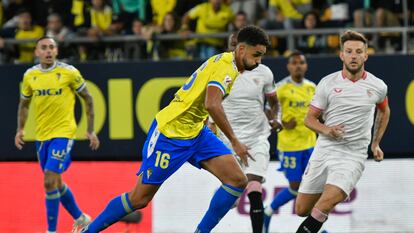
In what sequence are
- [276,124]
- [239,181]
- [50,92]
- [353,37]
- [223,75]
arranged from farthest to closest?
[50,92], [276,124], [353,37], [239,181], [223,75]

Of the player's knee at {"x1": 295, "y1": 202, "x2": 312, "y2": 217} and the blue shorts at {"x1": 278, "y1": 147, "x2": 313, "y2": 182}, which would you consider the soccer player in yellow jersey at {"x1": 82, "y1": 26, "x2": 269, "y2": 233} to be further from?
the blue shorts at {"x1": 278, "y1": 147, "x2": 313, "y2": 182}

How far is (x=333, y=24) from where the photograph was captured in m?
15.1

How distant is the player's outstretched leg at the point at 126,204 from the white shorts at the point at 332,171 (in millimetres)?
1560

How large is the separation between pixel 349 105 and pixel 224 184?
142cm

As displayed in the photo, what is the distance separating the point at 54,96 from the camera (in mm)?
11836

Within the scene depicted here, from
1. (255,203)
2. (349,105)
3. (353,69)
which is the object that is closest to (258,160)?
(255,203)

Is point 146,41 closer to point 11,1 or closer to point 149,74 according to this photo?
point 149,74

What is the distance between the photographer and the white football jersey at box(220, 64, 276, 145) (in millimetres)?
11117

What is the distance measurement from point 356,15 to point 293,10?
1175 millimetres

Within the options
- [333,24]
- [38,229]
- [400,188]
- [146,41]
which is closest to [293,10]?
[333,24]

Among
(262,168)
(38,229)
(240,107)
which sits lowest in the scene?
(38,229)

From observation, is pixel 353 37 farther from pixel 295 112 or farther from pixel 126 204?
pixel 295 112

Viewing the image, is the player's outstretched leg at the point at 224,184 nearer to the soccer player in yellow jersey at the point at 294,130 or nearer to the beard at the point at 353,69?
the beard at the point at 353,69

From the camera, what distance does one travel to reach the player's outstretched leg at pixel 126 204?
861cm
